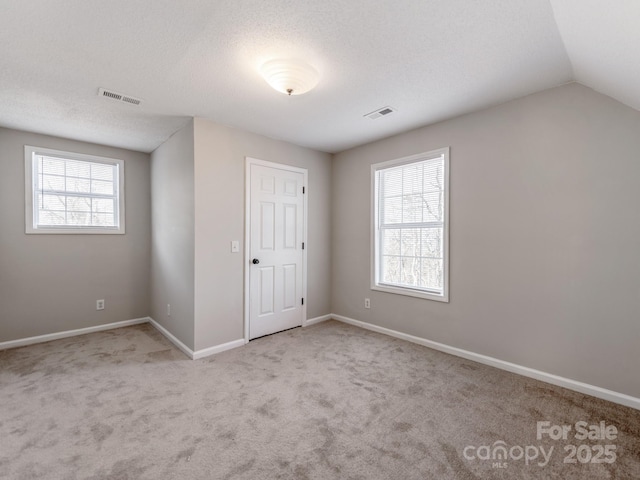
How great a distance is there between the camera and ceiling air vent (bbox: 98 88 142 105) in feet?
8.32

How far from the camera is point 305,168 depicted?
13.6 ft

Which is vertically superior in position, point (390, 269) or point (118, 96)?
point (118, 96)

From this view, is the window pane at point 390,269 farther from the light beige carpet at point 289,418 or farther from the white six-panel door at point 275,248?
the white six-panel door at point 275,248

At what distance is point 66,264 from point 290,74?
377 cm

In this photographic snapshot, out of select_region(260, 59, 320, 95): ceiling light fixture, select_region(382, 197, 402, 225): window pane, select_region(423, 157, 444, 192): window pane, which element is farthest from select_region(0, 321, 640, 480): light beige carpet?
select_region(260, 59, 320, 95): ceiling light fixture

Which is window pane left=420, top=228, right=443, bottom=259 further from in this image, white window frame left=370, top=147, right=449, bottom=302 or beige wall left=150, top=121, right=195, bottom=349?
beige wall left=150, top=121, right=195, bottom=349

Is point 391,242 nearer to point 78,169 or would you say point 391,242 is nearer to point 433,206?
point 433,206

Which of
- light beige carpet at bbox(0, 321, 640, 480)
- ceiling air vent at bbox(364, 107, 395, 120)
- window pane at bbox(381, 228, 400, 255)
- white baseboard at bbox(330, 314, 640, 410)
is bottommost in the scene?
light beige carpet at bbox(0, 321, 640, 480)

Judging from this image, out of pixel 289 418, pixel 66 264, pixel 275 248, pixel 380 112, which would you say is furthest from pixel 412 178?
pixel 66 264

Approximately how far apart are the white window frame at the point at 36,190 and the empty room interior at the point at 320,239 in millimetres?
35

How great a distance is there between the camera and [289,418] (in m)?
2.08

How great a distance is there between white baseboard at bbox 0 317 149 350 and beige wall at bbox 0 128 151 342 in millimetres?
51

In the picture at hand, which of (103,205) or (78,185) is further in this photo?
(103,205)

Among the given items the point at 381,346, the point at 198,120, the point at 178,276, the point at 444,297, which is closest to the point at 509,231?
the point at 444,297
